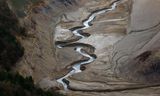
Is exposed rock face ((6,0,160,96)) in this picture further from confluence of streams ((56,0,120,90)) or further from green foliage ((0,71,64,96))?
green foliage ((0,71,64,96))

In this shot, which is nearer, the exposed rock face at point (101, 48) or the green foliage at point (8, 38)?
the green foliage at point (8, 38)

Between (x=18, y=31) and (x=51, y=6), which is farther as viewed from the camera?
(x=51, y=6)

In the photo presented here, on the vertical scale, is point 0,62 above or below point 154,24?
below

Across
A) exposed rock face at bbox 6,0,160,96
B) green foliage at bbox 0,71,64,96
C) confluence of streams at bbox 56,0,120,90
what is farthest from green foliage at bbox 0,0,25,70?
green foliage at bbox 0,71,64,96

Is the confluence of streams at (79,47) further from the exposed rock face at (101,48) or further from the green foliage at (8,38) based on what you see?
the green foliage at (8,38)

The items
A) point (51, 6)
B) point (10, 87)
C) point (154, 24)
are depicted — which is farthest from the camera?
point (51, 6)

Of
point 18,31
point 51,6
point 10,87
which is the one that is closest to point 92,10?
point 51,6

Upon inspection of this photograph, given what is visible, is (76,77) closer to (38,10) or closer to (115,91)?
(115,91)

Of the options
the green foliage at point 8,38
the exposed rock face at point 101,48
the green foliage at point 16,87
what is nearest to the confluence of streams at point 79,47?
the exposed rock face at point 101,48

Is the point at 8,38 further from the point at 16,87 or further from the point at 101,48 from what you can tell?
the point at 16,87
